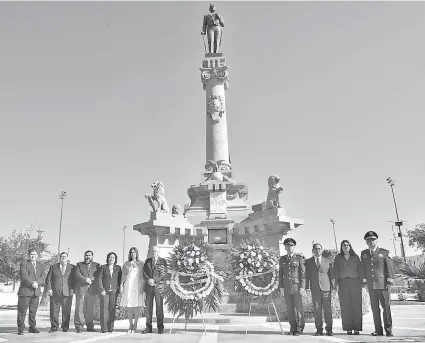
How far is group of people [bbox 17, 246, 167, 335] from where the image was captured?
10305mm

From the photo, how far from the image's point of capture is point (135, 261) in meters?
10.7

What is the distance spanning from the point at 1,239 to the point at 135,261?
1599 inches

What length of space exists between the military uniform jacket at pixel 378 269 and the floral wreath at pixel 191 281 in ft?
12.5

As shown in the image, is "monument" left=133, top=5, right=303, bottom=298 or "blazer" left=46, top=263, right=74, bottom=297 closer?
"blazer" left=46, top=263, right=74, bottom=297

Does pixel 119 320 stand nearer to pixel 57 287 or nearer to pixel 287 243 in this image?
pixel 57 287

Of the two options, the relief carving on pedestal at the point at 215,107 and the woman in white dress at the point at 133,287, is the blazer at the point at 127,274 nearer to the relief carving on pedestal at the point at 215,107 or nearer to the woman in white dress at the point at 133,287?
the woman in white dress at the point at 133,287

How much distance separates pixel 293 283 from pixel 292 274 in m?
0.22

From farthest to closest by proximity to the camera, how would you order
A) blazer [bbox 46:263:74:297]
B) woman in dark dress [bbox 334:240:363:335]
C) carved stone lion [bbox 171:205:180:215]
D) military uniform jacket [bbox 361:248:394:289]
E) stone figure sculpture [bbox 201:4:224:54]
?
stone figure sculpture [bbox 201:4:224:54]
carved stone lion [bbox 171:205:180:215]
blazer [bbox 46:263:74:297]
woman in dark dress [bbox 334:240:363:335]
military uniform jacket [bbox 361:248:394:289]

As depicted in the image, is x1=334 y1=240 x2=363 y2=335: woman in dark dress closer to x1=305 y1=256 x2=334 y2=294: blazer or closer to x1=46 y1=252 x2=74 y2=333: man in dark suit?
x1=305 y1=256 x2=334 y2=294: blazer

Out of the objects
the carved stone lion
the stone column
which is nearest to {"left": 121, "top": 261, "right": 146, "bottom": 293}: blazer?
the carved stone lion

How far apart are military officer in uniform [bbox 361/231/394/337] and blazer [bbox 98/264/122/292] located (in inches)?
258

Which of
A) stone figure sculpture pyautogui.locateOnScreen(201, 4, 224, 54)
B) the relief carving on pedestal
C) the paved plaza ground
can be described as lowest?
the paved plaza ground

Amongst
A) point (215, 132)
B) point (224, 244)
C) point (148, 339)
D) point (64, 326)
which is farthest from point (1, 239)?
point (148, 339)

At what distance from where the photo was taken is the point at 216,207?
19.8 m
